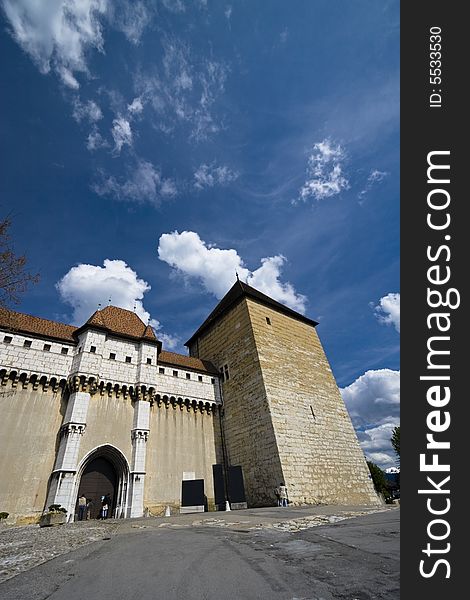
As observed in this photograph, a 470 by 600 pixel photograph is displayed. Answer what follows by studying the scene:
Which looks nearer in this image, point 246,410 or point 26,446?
point 26,446

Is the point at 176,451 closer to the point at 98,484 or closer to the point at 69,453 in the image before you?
the point at 98,484

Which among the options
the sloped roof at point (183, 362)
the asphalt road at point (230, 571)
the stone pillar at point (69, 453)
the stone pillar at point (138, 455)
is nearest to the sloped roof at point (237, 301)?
the sloped roof at point (183, 362)

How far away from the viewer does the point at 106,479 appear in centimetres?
1500

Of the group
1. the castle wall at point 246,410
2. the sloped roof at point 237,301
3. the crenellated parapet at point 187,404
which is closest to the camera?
the castle wall at point 246,410

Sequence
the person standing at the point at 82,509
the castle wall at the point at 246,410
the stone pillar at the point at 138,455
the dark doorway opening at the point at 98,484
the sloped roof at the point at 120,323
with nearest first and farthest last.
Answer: the person standing at the point at 82,509 → the stone pillar at the point at 138,455 → the dark doorway opening at the point at 98,484 → the castle wall at the point at 246,410 → the sloped roof at the point at 120,323

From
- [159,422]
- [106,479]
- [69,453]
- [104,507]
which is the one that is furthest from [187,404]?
[69,453]

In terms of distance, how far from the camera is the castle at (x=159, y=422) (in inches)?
533

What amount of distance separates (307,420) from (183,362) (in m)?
8.28

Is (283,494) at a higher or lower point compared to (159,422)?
lower

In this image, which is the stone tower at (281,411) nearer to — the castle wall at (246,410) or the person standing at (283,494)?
the castle wall at (246,410)

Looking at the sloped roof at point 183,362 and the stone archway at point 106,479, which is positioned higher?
the sloped roof at point 183,362

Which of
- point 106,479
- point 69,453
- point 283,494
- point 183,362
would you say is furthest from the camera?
point 183,362

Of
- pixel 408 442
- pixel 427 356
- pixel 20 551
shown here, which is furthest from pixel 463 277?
pixel 20 551

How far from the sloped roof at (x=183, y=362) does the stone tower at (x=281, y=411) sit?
2.30 ft
